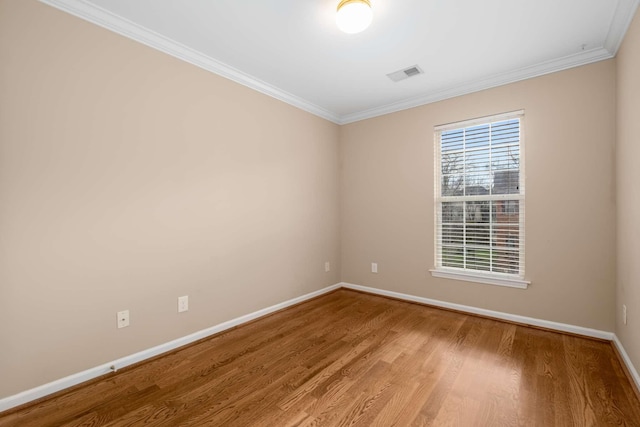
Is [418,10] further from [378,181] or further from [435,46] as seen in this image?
[378,181]

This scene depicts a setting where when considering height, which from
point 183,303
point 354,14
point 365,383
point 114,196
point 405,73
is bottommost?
point 365,383

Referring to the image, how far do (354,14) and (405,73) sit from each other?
1.25m

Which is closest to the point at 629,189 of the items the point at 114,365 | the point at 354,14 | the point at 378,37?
the point at 378,37

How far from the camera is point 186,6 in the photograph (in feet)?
6.45

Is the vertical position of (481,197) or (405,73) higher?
(405,73)

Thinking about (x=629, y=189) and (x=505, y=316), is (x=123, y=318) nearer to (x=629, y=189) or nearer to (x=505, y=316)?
(x=505, y=316)

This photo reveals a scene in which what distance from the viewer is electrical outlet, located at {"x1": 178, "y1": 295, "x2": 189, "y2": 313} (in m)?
2.45

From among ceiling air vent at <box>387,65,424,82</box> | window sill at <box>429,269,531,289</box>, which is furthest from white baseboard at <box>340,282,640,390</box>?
ceiling air vent at <box>387,65,424,82</box>

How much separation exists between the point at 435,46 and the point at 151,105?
2.36m

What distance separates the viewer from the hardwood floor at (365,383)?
1604 mm

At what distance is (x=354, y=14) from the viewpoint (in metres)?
1.85

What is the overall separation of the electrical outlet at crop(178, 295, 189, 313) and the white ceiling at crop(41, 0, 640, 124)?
204cm

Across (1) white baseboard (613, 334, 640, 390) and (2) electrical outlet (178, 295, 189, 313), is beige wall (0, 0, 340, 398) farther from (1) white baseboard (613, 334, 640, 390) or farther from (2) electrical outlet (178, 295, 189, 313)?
(1) white baseboard (613, 334, 640, 390)

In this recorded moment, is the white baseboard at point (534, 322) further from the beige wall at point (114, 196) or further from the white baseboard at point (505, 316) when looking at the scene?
the beige wall at point (114, 196)
